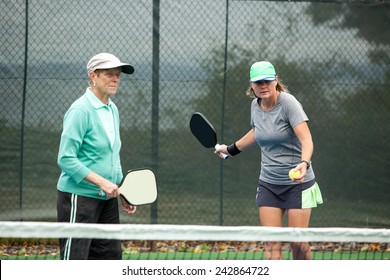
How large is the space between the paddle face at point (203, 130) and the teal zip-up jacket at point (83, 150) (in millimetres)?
1110

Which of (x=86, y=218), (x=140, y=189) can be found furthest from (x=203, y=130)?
(x=86, y=218)

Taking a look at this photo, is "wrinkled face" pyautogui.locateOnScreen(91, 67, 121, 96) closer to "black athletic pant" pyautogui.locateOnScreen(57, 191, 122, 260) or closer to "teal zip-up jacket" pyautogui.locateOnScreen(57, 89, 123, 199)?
"teal zip-up jacket" pyautogui.locateOnScreen(57, 89, 123, 199)

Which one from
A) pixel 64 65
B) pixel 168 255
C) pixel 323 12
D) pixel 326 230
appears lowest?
pixel 168 255

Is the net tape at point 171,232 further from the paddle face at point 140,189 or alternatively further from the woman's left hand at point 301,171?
the paddle face at point 140,189

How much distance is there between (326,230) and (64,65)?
410 centimetres

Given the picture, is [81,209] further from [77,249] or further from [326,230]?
[326,230]

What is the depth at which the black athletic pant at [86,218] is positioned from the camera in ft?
15.4

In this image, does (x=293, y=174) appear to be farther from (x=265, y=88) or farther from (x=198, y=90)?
(x=198, y=90)

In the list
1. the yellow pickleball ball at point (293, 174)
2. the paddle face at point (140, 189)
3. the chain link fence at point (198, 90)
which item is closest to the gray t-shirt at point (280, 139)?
the yellow pickleball ball at point (293, 174)
